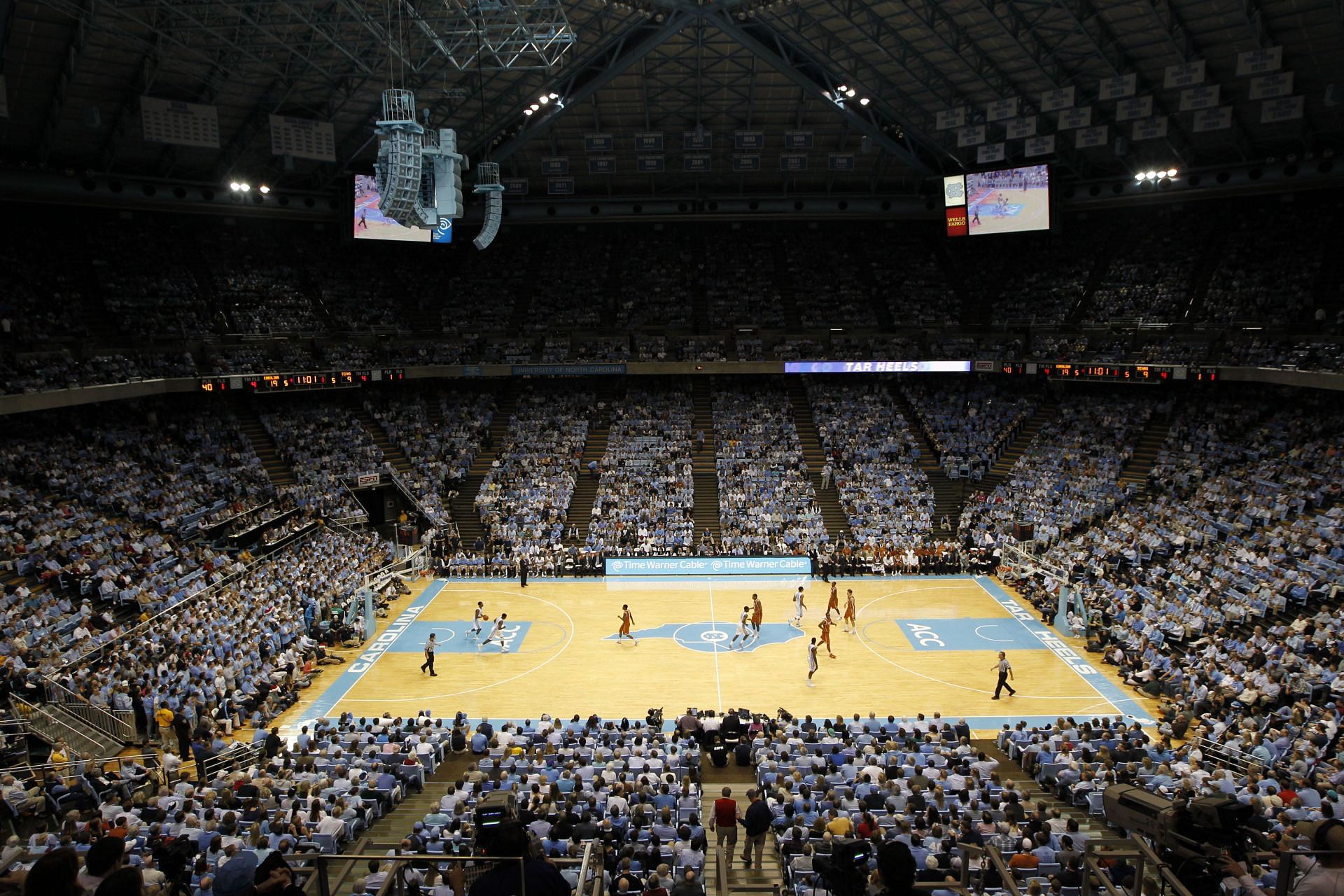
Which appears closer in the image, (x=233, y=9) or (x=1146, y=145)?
(x=233, y=9)

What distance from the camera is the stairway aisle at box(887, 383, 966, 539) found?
39531mm

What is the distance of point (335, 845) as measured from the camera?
1366 centimetres

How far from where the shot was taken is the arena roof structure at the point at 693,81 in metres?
29.3

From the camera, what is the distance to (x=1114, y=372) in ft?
129

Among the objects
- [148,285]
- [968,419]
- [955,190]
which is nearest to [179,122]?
[148,285]

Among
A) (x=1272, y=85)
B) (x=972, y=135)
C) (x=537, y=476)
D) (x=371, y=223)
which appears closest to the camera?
(x=1272, y=85)

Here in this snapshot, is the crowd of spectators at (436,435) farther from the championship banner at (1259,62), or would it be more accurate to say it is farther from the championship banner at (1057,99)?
the championship banner at (1259,62)

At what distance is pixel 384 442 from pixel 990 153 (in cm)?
3180

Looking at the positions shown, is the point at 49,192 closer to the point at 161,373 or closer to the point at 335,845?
the point at 161,373

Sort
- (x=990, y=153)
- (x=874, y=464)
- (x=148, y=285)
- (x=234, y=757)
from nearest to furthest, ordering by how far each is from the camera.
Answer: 1. (x=234, y=757)
2. (x=990, y=153)
3. (x=148, y=285)
4. (x=874, y=464)

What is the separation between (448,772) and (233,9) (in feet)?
77.4

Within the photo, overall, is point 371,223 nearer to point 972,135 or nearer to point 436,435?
point 436,435

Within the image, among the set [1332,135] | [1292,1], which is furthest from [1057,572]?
[1332,135]

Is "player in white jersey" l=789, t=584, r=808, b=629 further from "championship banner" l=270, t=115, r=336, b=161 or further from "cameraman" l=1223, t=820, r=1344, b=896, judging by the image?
"championship banner" l=270, t=115, r=336, b=161
